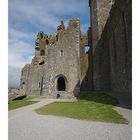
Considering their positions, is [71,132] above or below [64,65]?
below

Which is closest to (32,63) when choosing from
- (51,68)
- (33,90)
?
(33,90)

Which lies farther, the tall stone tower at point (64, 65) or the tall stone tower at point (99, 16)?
the tall stone tower at point (99, 16)

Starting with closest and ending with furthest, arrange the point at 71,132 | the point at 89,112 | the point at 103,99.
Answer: the point at 71,132 → the point at 89,112 → the point at 103,99

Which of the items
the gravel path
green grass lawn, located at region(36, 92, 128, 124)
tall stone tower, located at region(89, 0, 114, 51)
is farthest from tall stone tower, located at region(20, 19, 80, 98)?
the gravel path

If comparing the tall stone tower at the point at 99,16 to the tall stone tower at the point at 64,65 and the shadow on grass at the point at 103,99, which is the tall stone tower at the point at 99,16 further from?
the shadow on grass at the point at 103,99

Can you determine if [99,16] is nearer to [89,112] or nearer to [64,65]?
[64,65]

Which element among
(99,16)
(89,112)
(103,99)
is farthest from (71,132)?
(99,16)

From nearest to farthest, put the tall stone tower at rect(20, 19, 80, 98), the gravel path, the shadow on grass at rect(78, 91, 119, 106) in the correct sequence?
1. the gravel path
2. the shadow on grass at rect(78, 91, 119, 106)
3. the tall stone tower at rect(20, 19, 80, 98)

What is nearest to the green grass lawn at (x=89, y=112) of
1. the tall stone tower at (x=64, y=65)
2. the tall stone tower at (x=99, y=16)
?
the tall stone tower at (x=64, y=65)

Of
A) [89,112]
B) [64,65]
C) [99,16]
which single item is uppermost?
[99,16]

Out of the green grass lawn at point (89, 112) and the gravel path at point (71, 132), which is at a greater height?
the gravel path at point (71, 132)

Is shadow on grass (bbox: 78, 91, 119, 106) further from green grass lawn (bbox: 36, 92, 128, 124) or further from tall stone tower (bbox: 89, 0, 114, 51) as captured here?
tall stone tower (bbox: 89, 0, 114, 51)

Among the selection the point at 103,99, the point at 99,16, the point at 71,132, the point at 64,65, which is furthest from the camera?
the point at 99,16

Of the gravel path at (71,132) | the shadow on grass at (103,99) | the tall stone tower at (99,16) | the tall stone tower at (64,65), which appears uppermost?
the tall stone tower at (99,16)
